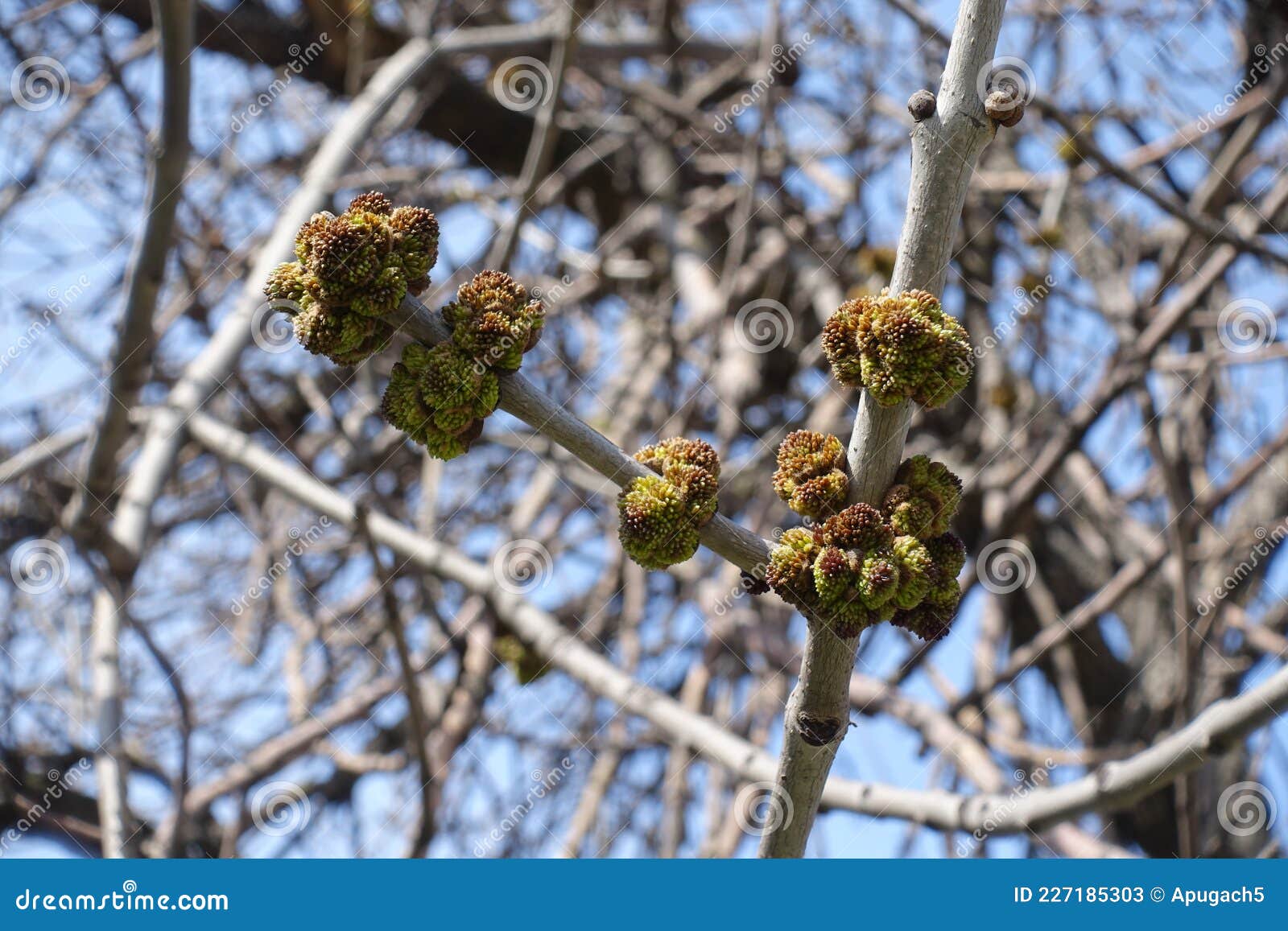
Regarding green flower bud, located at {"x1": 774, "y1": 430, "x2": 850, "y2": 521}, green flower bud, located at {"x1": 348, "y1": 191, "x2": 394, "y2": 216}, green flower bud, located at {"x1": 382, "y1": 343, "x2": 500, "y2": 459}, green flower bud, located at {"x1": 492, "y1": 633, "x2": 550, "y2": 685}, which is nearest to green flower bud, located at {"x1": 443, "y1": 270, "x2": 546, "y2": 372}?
green flower bud, located at {"x1": 382, "y1": 343, "x2": 500, "y2": 459}

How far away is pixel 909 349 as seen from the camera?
131 centimetres

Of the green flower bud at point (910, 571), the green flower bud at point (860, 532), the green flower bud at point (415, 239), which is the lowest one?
the green flower bud at point (910, 571)

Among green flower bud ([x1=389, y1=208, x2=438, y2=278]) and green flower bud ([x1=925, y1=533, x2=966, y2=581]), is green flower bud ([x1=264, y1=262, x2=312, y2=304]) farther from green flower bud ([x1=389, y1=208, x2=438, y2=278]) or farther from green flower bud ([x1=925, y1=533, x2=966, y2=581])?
green flower bud ([x1=925, y1=533, x2=966, y2=581])

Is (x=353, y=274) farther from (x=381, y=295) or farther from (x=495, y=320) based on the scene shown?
(x=495, y=320)

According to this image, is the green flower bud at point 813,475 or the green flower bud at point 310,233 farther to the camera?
the green flower bud at point 813,475

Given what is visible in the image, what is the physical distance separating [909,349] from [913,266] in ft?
0.37

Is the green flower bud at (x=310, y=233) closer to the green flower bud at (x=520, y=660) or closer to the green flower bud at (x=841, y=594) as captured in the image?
the green flower bud at (x=841, y=594)

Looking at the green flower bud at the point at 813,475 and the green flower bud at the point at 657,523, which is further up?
the green flower bud at the point at 813,475

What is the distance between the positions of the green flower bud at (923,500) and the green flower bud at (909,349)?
10 cm

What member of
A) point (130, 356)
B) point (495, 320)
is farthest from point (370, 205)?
point (130, 356)

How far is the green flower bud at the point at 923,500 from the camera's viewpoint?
1372mm

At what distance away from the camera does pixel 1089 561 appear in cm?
440

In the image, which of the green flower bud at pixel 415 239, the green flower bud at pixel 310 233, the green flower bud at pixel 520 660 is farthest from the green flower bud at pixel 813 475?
the green flower bud at pixel 520 660

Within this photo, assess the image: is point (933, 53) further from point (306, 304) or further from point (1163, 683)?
point (306, 304)
